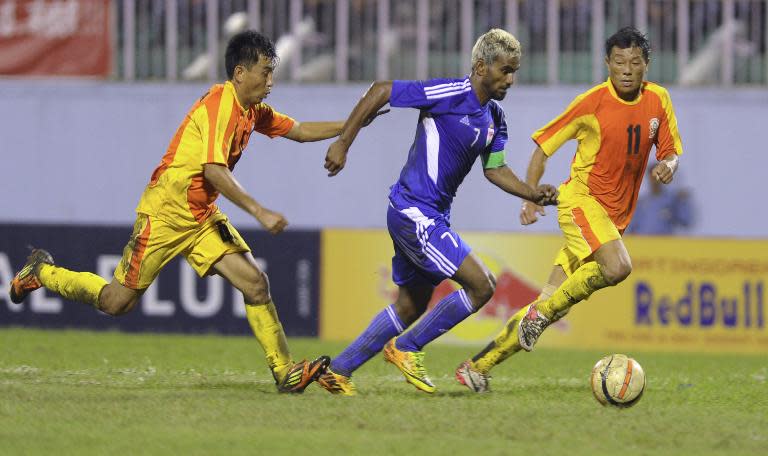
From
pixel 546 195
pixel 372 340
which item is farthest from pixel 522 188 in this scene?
pixel 372 340

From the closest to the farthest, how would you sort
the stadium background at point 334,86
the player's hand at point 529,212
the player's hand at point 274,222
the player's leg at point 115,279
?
the player's hand at point 274,222 < the player's leg at point 115,279 < the player's hand at point 529,212 < the stadium background at point 334,86

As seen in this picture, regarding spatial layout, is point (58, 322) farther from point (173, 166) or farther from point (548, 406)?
point (548, 406)

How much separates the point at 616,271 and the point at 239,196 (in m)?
2.32

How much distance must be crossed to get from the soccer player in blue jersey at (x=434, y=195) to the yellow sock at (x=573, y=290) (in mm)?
553

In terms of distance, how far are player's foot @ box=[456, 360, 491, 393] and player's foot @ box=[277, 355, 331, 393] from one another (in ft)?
2.87

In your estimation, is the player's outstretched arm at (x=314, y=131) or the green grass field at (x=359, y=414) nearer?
the green grass field at (x=359, y=414)

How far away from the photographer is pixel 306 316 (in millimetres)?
13867

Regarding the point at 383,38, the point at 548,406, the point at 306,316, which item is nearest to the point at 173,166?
the point at 548,406

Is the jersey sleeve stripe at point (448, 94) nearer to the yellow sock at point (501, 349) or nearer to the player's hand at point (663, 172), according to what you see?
the player's hand at point (663, 172)

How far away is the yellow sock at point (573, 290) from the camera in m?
8.21

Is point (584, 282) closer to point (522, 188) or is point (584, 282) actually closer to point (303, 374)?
point (522, 188)

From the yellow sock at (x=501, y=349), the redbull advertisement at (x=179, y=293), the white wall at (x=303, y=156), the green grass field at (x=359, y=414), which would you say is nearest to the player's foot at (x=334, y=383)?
the green grass field at (x=359, y=414)

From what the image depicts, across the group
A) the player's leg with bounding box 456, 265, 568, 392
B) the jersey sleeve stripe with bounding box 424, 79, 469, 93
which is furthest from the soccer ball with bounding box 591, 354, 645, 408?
the jersey sleeve stripe with bounding box 424, 79, 469, 93

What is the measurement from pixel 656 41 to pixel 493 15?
80.6 inches
